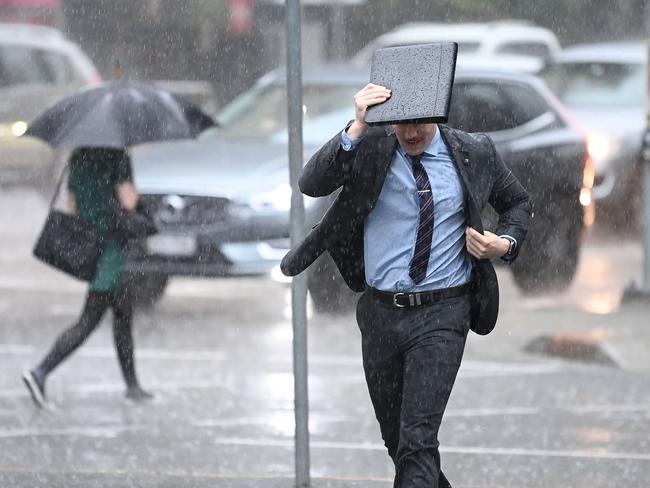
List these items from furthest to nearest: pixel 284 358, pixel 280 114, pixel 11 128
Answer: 1. pixel 11 128
2. pixel 280 114
3. pixel 284 358

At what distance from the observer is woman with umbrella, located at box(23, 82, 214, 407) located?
9.20 m

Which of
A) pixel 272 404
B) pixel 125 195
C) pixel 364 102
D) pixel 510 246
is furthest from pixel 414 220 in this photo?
pixel 125 195

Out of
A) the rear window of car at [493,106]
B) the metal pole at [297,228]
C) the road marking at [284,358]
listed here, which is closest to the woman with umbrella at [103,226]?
the road marking at [284,358]

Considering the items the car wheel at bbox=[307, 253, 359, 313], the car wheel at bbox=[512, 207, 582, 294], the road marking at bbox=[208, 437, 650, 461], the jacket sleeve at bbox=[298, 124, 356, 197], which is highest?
the jacket sleeve at bbox=[298, 124, 356, 197]

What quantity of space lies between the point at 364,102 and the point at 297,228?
47.1 inches

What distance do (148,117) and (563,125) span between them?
176 inches

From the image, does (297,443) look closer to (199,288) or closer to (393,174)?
(393,174)

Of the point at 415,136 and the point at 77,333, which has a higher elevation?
the point at 415,136

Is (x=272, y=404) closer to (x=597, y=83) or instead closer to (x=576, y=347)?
(x=576, y=347)

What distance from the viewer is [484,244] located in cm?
555

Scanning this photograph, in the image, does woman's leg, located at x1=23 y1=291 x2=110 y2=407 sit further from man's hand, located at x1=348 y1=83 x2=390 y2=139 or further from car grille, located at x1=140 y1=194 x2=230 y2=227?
man's hand, located at x1=348 y1=83 x2=390 y2=139

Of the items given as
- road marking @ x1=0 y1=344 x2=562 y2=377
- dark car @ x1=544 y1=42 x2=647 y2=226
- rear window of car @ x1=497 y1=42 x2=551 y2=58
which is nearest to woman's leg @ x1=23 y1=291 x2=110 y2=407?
road marking @ x1=0 y1=344 x2=562 y2=377

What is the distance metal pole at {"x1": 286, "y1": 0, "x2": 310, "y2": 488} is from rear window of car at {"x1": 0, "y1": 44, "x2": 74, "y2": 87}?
16607mm

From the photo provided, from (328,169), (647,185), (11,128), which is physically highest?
(328,169)
